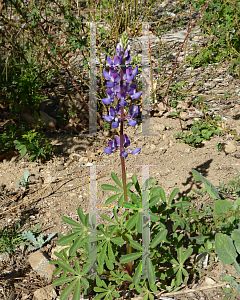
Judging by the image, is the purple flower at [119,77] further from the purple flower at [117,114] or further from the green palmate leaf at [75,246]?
the green palmate leaf at [75,246]

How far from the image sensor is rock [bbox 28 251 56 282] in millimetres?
2164

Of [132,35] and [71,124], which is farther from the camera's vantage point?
[132,35]

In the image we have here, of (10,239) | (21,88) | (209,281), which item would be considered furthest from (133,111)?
(21,88)

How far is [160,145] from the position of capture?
10.5ft

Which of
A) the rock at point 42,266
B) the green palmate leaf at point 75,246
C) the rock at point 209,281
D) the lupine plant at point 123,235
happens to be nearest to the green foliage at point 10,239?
the rock at point 42,266

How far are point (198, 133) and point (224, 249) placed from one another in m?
1.55

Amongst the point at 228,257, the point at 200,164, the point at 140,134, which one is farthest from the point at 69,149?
the point at 228,257

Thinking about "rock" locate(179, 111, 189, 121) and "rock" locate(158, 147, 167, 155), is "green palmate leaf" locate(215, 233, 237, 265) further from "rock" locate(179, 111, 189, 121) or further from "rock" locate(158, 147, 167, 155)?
"rock" locate(179, 111, 189, 121)

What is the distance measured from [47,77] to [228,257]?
3083mm

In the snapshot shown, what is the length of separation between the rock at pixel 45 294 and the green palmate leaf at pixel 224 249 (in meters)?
1.15

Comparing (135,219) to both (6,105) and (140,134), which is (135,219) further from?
(6,105)

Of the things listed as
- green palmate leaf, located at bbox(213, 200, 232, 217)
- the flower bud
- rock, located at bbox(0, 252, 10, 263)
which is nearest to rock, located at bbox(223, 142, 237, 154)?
green palmate leaf, located at bbox(213, 200, 232, 217)

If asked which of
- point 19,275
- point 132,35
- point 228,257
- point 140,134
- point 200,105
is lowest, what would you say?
point 19,275

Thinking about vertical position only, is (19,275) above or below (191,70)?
below
